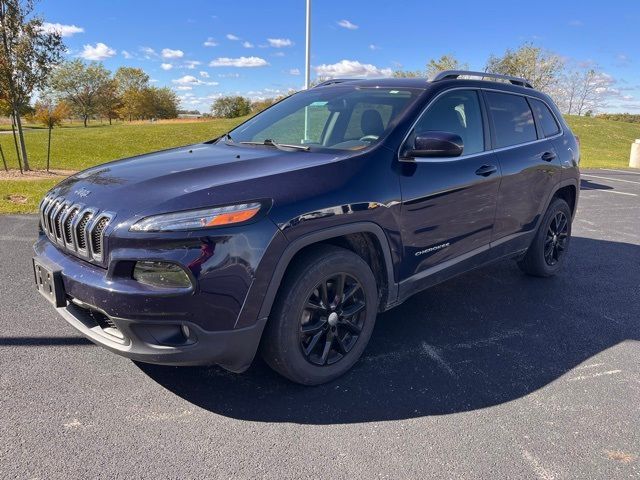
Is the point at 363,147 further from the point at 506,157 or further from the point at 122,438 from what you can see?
the point at 122,438

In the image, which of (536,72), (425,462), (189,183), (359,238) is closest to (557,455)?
(425,462)

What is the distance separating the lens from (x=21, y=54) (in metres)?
10.9

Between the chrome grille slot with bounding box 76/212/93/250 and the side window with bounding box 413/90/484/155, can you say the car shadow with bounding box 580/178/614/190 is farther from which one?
the chrome grille slot with bounding box 76/212/93/250

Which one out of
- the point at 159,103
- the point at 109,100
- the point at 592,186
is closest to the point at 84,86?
the point at 109,100

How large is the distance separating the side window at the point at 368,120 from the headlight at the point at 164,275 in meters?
1.62

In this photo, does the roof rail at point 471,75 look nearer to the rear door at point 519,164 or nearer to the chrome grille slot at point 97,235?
the rear door at point 519,164

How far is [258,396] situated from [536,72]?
2748cm

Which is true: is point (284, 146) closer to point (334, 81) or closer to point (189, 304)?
point (334, 81)

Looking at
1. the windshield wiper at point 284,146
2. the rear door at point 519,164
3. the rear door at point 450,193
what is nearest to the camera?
the rear door at point 450,193

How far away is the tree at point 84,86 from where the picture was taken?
66.8 m

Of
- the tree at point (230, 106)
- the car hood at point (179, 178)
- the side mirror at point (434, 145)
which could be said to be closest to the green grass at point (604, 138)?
the side mirror at point (434, 145)

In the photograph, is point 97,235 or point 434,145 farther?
point 434,145

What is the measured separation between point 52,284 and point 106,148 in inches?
852

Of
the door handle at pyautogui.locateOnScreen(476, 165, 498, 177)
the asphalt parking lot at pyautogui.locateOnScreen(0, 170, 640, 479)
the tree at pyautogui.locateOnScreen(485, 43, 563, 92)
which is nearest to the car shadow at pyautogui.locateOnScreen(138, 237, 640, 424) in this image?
the asphalt parking lot at pyautogui.locateOnScreen(0, 170, 640, 479)
